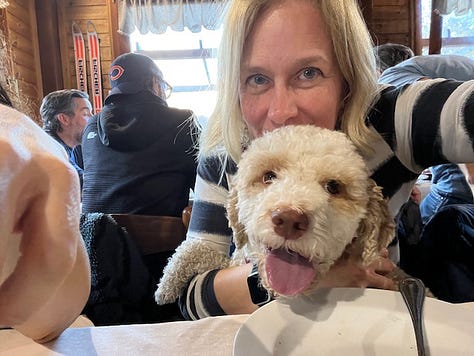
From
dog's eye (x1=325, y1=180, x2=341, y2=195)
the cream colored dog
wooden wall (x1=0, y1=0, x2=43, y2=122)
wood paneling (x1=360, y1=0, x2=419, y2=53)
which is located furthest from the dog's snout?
wood paneling (x1=360, y1=0, x2=419, y2=53)

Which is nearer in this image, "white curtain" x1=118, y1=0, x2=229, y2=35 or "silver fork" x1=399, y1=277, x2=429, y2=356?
"silver fork" x1=399, y1=277, x2=429, y2=356

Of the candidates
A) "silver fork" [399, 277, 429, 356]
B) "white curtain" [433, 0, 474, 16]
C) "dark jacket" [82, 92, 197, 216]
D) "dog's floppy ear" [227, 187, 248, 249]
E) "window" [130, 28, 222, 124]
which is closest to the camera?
"silver fork" [399, 277, 429, 356]

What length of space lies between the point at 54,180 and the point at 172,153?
5.78 ft

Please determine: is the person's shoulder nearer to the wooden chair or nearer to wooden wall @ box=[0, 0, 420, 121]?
the wooden chair

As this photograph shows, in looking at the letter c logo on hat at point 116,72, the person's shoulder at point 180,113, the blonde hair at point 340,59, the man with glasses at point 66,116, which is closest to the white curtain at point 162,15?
the man with glasses at point 66,116

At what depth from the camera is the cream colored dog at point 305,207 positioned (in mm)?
586

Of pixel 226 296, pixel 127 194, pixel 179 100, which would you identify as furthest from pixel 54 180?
pixel 179 100

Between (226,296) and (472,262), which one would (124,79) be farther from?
(472,262)

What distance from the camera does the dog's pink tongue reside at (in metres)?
0.61

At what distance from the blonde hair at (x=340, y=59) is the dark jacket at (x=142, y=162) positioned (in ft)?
3.34

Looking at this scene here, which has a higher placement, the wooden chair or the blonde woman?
the blonde woman

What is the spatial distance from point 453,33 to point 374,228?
15.3ft

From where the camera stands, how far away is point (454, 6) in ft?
14.1

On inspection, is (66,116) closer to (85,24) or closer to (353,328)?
(85,24)
